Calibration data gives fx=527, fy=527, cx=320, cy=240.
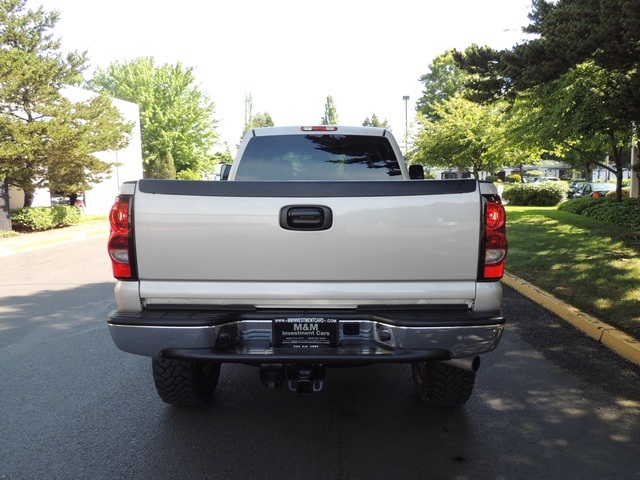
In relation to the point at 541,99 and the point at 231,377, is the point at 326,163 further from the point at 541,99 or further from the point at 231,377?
the point at 541,99

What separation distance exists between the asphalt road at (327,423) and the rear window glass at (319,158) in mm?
1762

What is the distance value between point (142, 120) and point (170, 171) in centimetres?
673

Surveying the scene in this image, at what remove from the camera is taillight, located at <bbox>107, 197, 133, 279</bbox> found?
300 cm

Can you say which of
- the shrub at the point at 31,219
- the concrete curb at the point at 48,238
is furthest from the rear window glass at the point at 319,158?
the shrub at the point at 31,219

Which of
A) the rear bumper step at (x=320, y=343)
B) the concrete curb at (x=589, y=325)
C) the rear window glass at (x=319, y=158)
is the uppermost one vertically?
the rear window glass at (x=319, y=158)

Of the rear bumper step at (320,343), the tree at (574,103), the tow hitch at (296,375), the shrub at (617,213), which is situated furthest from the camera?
the shrub at (617,213)

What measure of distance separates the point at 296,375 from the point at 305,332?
0.33 metres

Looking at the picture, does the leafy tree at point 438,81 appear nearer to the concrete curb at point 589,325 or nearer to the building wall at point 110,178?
the building wall at point 110,178

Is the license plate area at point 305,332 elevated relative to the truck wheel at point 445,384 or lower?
elevated

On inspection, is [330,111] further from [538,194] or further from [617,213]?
[617,213]

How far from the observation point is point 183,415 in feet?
12.2

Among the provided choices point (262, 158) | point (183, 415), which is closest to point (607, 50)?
point (262, 158)

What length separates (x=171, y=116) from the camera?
1961 inches

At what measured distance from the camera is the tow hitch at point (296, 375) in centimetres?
311
